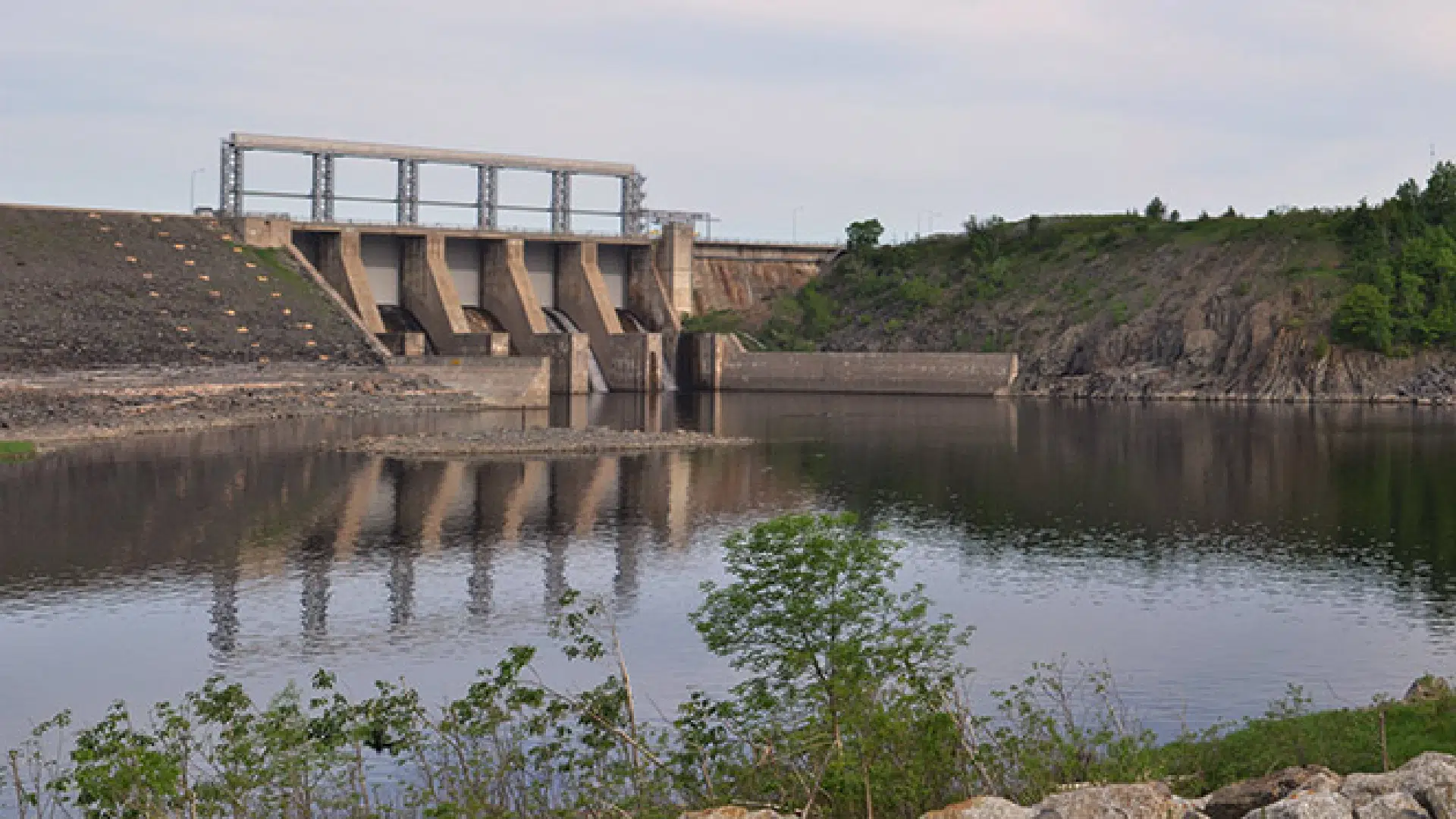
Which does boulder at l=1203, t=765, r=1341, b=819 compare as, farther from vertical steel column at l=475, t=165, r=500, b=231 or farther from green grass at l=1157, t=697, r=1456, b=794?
vertical steel column at l=475, t=165, r=500, b=231

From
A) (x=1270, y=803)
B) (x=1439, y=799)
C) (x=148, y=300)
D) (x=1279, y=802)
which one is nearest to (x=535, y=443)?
(x=148, y=300)

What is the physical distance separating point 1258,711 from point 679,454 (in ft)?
128

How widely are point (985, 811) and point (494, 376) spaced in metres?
74.1

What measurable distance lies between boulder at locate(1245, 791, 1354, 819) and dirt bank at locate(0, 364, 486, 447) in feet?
174

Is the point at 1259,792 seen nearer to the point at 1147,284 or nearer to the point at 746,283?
the point at 1147,284

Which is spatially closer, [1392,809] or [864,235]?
[1392,809]

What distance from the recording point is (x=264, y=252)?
96875 mm

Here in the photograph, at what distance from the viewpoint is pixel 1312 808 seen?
13258 millimetres

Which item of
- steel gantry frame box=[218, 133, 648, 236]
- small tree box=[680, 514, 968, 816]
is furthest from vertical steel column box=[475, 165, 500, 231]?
small tree box=[680, 514, 968, 816]

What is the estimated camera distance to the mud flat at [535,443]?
5950 centimetres

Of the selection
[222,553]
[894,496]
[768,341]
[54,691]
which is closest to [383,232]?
[768,341]

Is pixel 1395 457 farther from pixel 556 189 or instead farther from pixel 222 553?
pixel 556 189

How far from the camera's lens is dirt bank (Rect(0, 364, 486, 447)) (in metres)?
63.5

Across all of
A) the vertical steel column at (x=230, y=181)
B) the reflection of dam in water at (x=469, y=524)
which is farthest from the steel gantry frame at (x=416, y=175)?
the reflection of dam in water at (x=469, y=524)
